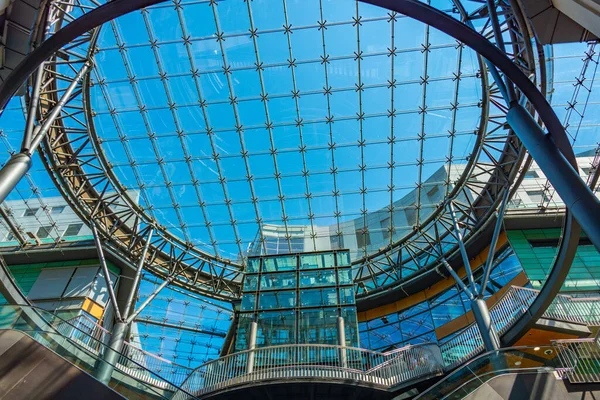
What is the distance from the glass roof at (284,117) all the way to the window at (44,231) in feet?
28.0

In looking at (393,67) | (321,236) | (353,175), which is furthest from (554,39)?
(321,236)

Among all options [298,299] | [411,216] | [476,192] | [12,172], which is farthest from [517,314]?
[12,172]

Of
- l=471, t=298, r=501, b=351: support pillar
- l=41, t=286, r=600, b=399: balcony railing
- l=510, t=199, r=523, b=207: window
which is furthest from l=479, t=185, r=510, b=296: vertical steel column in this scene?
l=510, t=199, r=523, b=207: window

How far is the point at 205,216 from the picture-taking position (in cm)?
3064

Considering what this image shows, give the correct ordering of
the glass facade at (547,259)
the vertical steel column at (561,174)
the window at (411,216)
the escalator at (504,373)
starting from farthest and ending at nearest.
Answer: the window at (411,216) → the glass facade at (547,259) → the escalator at (504,373) → the vertical steel column at (561,174)

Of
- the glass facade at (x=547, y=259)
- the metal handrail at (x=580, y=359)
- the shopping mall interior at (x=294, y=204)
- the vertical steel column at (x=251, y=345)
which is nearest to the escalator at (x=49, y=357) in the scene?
the shopping mall interior at (x=294, y=204)

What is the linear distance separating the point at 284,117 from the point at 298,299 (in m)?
11.5

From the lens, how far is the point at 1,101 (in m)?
11.6

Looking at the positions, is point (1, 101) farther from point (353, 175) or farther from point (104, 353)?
point (353, 175)

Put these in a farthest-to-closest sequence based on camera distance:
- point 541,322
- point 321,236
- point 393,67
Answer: point 321,236
point 393,67
point 541,322

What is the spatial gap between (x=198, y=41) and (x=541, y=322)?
2212 cm

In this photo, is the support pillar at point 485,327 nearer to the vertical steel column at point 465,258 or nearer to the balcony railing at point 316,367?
the vertical steel column at point 465,258

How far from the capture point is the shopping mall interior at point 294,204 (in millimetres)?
15625

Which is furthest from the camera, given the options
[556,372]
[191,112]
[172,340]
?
[172,340]
